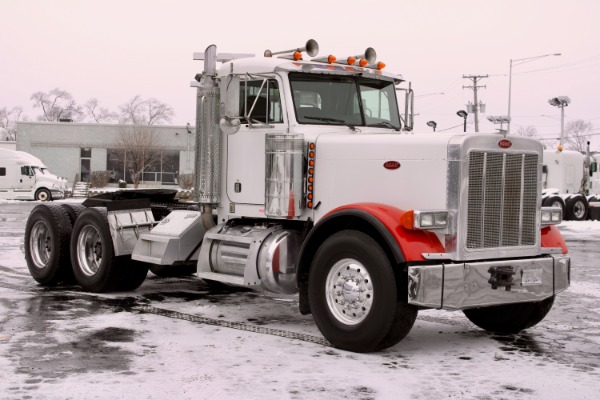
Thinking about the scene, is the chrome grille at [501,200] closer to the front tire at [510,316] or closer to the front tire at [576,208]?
the front tire at [510,316]

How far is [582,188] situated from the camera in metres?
34.9

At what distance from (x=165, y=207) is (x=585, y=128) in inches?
4998

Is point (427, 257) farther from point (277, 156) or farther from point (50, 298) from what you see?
point (50, 298)

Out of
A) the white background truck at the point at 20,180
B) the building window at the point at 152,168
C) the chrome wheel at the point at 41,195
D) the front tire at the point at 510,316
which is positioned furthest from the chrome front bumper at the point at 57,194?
the front tire at the point at 510,316

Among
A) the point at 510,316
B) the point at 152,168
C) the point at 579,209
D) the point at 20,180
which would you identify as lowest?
the point at 510,316

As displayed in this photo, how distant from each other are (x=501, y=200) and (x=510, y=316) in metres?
1.49

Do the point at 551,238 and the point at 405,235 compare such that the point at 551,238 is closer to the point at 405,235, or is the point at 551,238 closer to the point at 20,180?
the point at 405,235

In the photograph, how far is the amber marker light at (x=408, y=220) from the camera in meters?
7.33

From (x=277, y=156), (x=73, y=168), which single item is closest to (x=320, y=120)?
(x=277, y=156)

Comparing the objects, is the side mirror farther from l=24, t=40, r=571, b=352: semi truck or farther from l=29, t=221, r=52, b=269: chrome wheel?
l=29, t=221, r=52, b=269: chrome wheel

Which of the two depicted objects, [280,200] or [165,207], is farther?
[165,207]

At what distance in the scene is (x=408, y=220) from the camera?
736 centimetres

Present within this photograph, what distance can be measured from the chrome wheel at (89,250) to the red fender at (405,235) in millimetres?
4788

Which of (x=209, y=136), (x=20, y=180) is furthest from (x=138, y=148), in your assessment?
(x=209, y=136)
